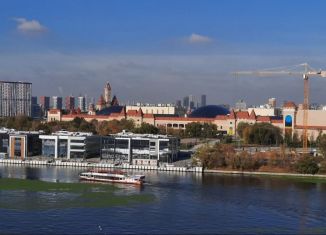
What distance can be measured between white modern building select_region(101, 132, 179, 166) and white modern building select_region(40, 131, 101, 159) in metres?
0.80

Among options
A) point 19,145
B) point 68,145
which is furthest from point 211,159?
point 19,145

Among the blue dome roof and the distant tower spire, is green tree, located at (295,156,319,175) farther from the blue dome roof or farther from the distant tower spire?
the distant tower spire

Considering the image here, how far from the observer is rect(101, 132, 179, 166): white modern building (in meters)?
23.8

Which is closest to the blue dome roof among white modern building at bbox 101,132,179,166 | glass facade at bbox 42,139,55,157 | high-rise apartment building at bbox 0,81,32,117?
white modern building at bbox 101,132,179,166

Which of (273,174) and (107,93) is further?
(107,93)

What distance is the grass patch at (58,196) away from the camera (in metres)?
13.5

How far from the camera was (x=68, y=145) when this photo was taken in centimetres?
2483

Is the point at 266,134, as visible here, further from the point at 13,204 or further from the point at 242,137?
the point at 13,204

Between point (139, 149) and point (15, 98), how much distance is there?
123 ft

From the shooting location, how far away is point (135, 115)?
38906mm

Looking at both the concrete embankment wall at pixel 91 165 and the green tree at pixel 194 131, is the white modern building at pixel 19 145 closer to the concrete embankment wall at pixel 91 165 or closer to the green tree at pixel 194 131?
the concrete embankment wall at pixel 91 165

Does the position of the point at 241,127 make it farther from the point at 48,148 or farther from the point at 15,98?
the point at 15,98

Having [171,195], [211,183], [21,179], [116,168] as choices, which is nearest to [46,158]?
[116,168]

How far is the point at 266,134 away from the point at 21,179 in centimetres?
1507
